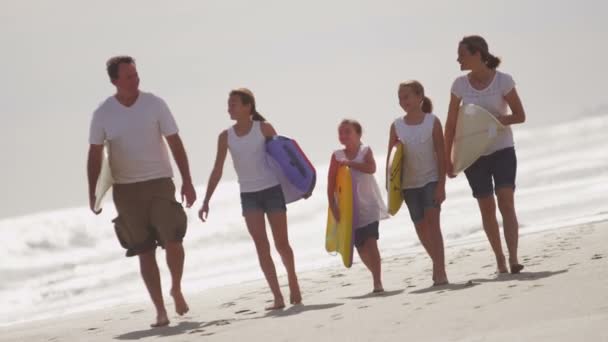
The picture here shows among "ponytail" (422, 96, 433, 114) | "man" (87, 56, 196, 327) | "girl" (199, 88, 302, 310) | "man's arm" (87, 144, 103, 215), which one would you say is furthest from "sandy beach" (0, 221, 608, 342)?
"ponytail" (422, 96, 433, 114)

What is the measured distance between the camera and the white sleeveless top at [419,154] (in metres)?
10.3

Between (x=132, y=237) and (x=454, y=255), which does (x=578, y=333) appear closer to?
(x=132, y=237)

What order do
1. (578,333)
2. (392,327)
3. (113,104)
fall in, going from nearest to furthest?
1. (578,333)
2. (392,327)
3. (113,104)

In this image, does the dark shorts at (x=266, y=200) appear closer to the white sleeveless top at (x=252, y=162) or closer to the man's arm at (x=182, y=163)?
the white sleeveless top at (x=252, y=162)

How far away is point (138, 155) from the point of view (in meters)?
9.69

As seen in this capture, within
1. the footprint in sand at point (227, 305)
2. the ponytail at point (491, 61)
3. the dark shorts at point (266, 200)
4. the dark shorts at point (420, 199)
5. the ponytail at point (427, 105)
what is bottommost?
the footprint in sand at point (227, 305)

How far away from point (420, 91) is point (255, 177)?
138cm

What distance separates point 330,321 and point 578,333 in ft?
8.38

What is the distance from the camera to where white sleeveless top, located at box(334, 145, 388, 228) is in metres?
10.8

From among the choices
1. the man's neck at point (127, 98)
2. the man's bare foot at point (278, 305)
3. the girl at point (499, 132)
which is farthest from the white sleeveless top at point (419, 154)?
the man's neck at point (127, 98)

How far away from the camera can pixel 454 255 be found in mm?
13914

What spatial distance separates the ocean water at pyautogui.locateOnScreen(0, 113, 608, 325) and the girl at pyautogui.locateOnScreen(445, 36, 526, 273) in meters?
5.65

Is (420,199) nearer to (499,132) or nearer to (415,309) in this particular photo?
(499,132)

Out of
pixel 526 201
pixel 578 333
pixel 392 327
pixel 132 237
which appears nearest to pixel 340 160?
pixel 132 237
